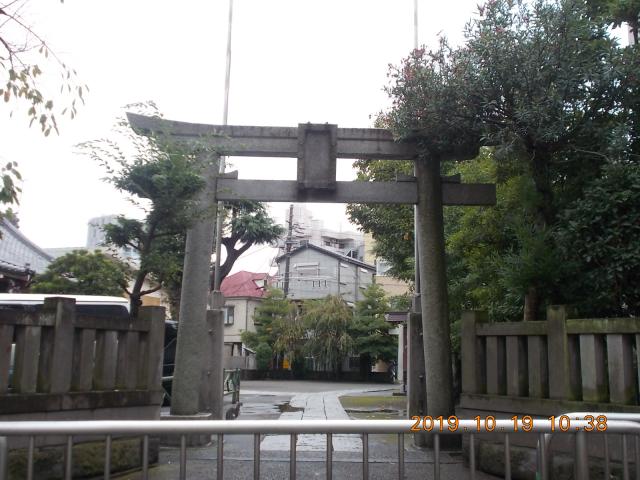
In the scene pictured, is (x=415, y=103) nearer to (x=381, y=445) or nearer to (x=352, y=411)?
(x=381, y=445)

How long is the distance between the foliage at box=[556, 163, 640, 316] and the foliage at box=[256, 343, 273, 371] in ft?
107

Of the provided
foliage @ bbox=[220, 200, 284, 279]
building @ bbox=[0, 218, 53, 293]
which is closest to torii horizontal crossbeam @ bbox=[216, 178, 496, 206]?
building @ bbox=[0, 218, 53, 293]

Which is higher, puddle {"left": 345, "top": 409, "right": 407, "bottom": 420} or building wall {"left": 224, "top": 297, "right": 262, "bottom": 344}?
building wall {"left": 224, "top": 297, "right": 262, "bottom": 344}

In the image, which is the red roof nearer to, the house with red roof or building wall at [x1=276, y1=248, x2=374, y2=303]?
the house with red roof

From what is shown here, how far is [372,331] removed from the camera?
3750cm

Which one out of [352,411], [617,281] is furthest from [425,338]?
[352,411]

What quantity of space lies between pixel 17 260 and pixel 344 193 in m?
13.0

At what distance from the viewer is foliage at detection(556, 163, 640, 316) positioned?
639cm

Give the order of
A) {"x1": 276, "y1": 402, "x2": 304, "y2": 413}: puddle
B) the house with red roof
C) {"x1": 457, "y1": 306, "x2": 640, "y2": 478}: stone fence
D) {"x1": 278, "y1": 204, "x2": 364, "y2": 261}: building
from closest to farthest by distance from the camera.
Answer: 1. {"x1": 457, "y1": 306, "x2": 640, "y2": 478}: stone fence
2. {"x1": 276, "y1": 402, "x2": 304, "y2": 413}: puddle
3. the house with red roof
4. {"x1": 278, "y1": 204, "x2": 364, "y2": 261}: building

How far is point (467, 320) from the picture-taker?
7.79 m

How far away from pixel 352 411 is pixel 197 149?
9270 millimetres

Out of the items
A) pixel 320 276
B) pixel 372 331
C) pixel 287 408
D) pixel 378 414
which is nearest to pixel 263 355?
pixel 372 331

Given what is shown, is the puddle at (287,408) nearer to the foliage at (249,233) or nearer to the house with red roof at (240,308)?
the foliage at (249,233)

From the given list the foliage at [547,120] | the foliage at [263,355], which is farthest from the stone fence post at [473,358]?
the foliage at [263,355]
